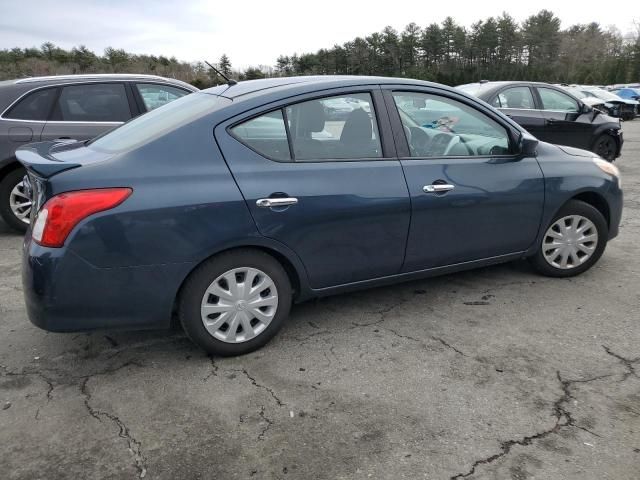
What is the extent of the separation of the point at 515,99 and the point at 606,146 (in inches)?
86.6

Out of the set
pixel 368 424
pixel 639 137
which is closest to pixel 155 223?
pixel 368 424

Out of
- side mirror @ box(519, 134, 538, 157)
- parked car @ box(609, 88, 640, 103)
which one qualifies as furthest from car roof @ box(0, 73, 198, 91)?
parked car @ box(609, 88, 640, 103)

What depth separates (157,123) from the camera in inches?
127

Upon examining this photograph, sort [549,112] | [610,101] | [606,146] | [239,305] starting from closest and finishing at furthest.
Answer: [239,305]
[549,112]
[606,146]
[610,101]

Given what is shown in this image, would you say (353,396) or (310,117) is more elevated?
(310,117)

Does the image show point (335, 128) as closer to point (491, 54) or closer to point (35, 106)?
point (35, 106)

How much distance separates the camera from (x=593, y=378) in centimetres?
292

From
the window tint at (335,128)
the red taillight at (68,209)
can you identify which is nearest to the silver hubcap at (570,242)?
the window tint at (335,128)

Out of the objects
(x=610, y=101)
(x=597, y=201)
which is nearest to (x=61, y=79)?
(x=597, y=201)

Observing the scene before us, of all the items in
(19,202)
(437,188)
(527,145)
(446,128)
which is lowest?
(19,202)

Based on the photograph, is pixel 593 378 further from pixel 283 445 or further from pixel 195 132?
pixel 195 132

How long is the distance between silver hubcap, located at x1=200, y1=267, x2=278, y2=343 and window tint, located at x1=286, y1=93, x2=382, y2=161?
2.52ft

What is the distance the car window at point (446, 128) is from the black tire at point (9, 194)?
14.1ft

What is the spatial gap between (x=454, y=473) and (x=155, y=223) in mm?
1832
